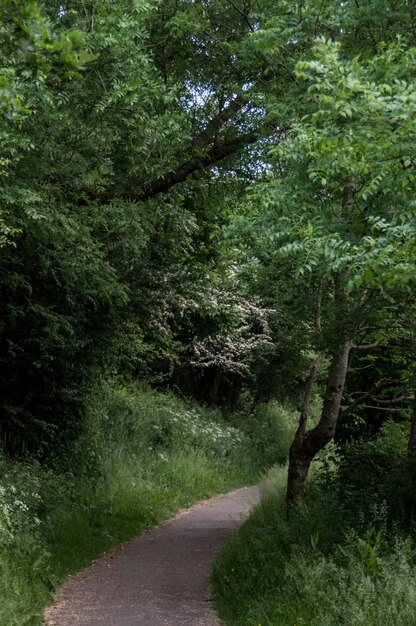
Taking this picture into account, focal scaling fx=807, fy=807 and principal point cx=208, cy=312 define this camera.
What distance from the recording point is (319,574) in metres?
7.70

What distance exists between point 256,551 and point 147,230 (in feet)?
17.8

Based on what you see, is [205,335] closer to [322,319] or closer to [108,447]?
[108,447]

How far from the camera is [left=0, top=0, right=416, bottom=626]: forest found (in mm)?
7012

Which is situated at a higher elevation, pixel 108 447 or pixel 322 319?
pixel 322 319

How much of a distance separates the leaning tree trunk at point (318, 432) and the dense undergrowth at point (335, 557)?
34cm

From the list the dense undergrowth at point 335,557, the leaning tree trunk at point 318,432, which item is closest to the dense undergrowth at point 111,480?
the dense undergrowth at point 335,557

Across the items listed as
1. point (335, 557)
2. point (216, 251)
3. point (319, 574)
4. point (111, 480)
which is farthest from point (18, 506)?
point (216, 251)

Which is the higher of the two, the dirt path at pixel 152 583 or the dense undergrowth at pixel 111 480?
the dense undergrowth at pixel 111 480

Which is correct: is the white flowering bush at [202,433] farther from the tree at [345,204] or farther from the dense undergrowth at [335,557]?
the tree at [345,204]

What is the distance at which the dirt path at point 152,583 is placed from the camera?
28.8 ft

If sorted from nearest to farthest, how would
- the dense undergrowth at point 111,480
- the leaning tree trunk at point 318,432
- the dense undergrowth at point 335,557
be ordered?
the dense undergrowth at point 335,557, the dense undergrowth at point 111,480, the leaning tree trunk at point 318,432

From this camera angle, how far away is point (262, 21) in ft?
37.0

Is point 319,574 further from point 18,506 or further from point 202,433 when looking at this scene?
point 202,433

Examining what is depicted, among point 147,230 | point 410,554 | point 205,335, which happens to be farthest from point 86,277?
point 205,335
